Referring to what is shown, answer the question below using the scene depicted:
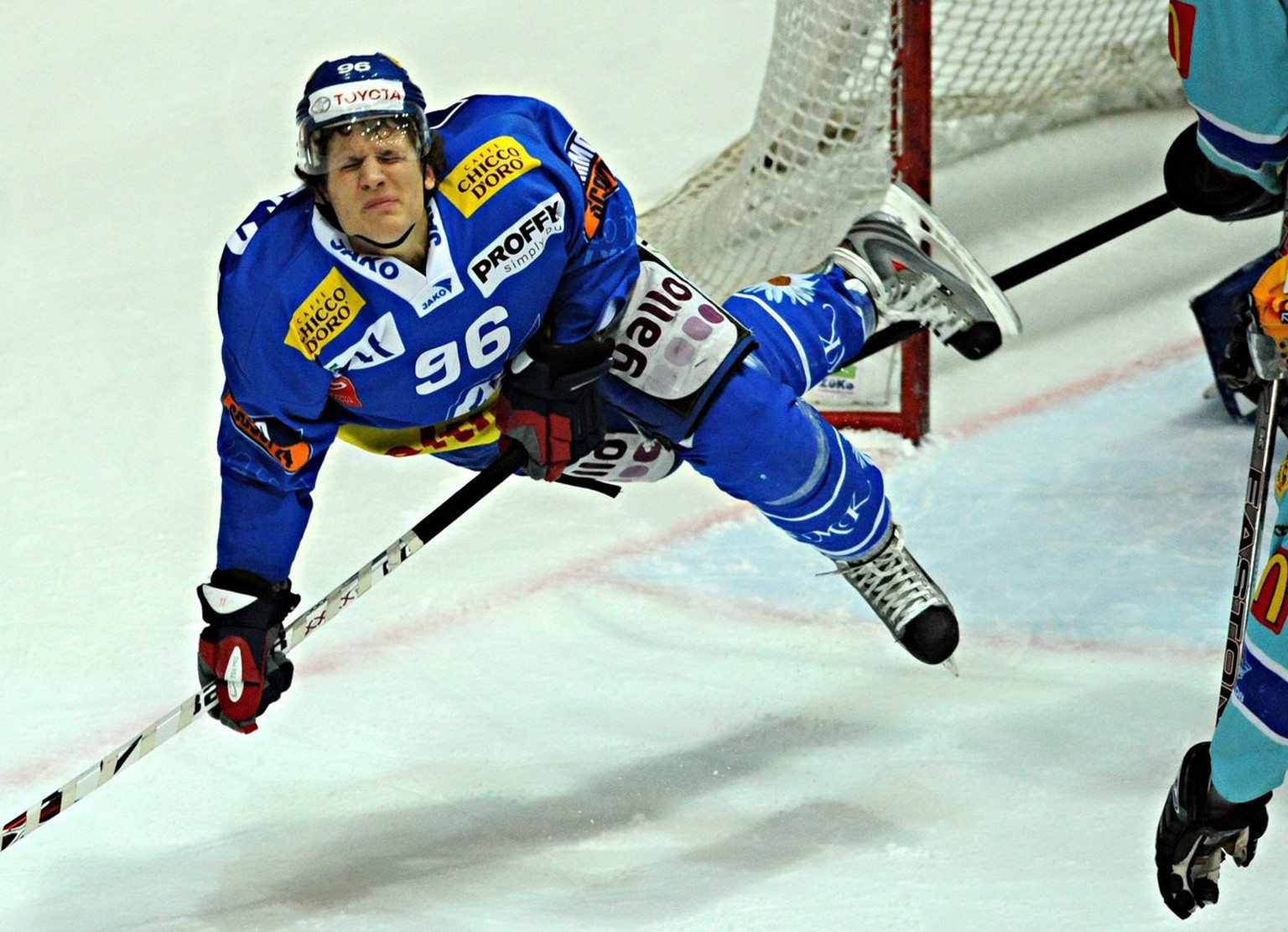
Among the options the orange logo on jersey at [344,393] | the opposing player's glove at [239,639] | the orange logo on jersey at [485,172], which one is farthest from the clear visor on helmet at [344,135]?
the opposing player's glove at [239,639]

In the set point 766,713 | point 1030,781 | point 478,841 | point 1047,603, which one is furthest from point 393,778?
point 1047,603

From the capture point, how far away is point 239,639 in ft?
8.14

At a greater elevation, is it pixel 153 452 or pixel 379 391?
pixel 379 391

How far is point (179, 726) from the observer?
251 centimetres

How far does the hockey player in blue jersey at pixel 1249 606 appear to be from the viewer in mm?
1907

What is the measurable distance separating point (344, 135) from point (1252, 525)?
1.34 meters

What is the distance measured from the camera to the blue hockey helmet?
2.31 metres

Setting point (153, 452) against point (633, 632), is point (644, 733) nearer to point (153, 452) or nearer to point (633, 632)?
point (633, 632)

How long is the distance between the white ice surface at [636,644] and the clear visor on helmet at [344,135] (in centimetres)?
105

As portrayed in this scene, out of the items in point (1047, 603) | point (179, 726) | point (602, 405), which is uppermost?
point (602, 405)

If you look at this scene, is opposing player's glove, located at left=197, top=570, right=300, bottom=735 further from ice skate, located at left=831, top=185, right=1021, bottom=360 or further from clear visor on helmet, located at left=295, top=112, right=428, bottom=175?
ice skate, located at left=831, top=185, right=1021, bottom=360

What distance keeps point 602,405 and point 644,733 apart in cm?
61

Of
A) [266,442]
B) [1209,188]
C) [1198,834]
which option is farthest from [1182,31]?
[266,442]

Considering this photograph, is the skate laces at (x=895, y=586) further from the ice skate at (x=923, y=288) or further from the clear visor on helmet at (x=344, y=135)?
the clear visor on helmet at (x=344, y=135)
